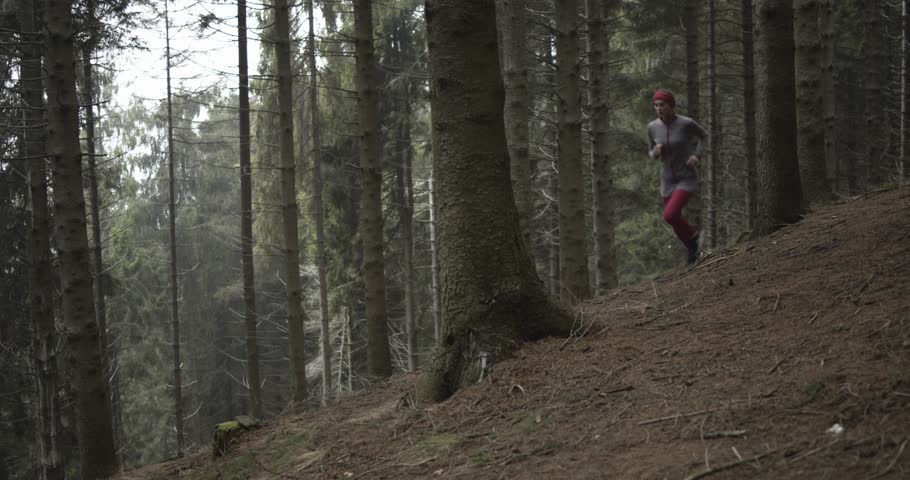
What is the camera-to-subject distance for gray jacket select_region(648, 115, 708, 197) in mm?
8438

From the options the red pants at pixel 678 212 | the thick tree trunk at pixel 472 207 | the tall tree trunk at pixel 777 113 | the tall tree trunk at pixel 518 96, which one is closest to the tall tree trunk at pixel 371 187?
the tall tree trunk at pixel 518 96

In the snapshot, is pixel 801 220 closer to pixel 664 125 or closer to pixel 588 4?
pixel 664 125

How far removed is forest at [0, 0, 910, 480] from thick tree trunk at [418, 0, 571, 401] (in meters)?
0.02

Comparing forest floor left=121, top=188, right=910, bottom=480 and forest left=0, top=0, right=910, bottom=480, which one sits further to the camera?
forest left=0, top=0, right=910, bottom=480

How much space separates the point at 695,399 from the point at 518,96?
638 centimetres

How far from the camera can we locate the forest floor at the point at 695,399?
304 centimetres

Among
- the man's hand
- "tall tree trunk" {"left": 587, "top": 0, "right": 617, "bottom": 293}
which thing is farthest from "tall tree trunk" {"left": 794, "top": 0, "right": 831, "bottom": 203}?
"tall tree trunk" {"left": 587, "top": 0, "right": 617, "bottom": 293}

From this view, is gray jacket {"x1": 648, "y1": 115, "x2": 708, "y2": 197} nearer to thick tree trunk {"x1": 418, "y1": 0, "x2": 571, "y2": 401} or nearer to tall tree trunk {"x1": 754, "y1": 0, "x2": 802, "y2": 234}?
tall tree trunk {"x1": 754, "y1": 0, "x2": 802, "y2": 234}

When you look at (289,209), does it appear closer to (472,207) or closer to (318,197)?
(318,197)

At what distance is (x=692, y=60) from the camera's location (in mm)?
15734

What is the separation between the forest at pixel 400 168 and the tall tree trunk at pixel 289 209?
49 millimetres

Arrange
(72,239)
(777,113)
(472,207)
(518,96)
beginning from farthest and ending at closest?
(518,96) < (72,239) < (777,113) < (472,207)

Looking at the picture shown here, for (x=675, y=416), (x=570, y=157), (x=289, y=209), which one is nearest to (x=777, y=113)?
(x=570, y=157)

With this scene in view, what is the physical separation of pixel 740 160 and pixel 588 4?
15878mm
